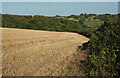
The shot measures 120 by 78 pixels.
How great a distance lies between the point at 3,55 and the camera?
6.13 metres

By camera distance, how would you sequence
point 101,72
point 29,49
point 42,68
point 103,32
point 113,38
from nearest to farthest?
point 101,72
point 42,68
point 113,38
point 103,32
point 29,49

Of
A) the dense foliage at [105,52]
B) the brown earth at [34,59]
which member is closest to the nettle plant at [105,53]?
the dense foliage at [105,52]

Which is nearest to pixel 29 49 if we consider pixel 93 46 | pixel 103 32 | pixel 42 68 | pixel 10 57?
pixel 10 57

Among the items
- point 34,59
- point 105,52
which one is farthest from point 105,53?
point 34,59

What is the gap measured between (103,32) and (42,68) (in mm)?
2959

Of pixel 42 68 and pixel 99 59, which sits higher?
pixel 99 59

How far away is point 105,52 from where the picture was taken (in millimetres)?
5246

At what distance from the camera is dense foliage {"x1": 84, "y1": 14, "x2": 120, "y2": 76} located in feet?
16.2

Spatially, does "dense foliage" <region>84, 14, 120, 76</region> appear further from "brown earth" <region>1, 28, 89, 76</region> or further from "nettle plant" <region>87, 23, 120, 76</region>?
"brown earth" <region>1, 28, 89, 76</region>

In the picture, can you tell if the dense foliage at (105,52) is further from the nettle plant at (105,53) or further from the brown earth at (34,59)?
the brown earth at (34,59)

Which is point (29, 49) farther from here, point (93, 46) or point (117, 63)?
point (117, 63)

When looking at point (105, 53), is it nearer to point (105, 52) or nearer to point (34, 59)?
point (105, 52)

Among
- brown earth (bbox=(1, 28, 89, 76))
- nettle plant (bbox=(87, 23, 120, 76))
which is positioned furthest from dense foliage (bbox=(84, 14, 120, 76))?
brown earth (bbox=(1, 28, 89, 76))

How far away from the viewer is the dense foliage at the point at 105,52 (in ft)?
16.2
